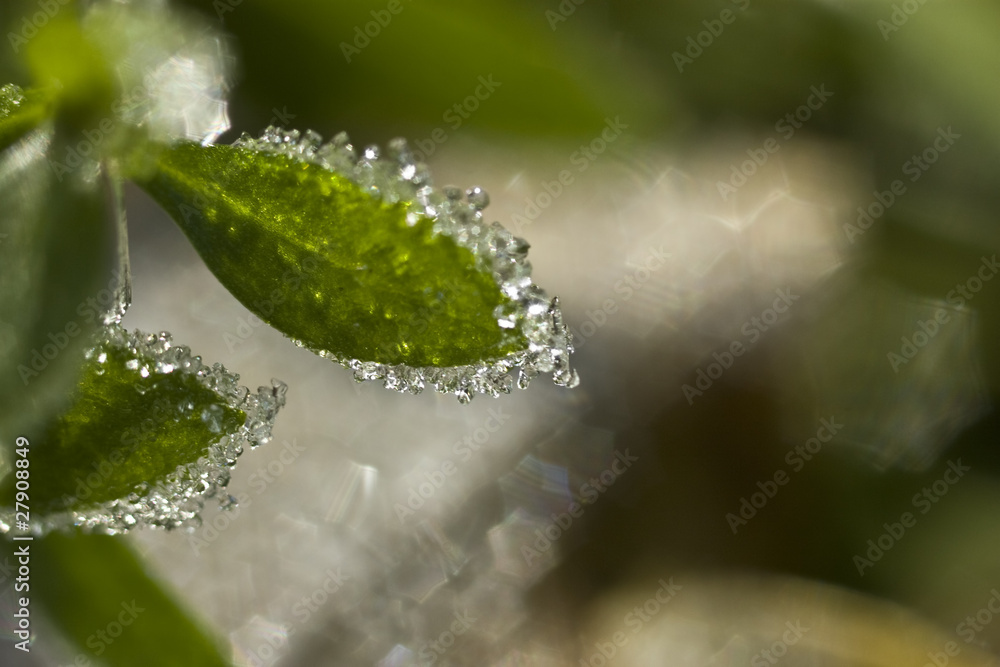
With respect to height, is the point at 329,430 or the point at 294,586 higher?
the point at 329,430

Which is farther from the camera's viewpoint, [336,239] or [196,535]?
[196,535]

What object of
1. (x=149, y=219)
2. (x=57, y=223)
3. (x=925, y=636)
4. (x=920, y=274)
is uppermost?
(x=149, y=219)

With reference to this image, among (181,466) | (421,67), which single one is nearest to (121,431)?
(181,466)

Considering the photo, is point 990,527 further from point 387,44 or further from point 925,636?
point 387,44

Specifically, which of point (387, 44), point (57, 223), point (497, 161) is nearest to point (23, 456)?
point (57, 223)

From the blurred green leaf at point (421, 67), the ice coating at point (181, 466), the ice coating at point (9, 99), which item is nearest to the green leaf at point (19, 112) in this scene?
the ice coating at point (9, 99)

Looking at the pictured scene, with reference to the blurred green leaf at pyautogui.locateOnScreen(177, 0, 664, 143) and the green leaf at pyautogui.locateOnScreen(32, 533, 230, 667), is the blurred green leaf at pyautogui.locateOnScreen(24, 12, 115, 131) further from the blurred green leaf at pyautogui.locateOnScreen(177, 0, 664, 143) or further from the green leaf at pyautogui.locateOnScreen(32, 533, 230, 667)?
the green leaf at pyautogui.locateOnScreen(32, 533, 230, 667)

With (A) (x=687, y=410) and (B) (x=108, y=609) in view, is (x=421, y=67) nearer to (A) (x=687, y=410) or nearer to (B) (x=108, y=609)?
(B) (x=108, y=609)
